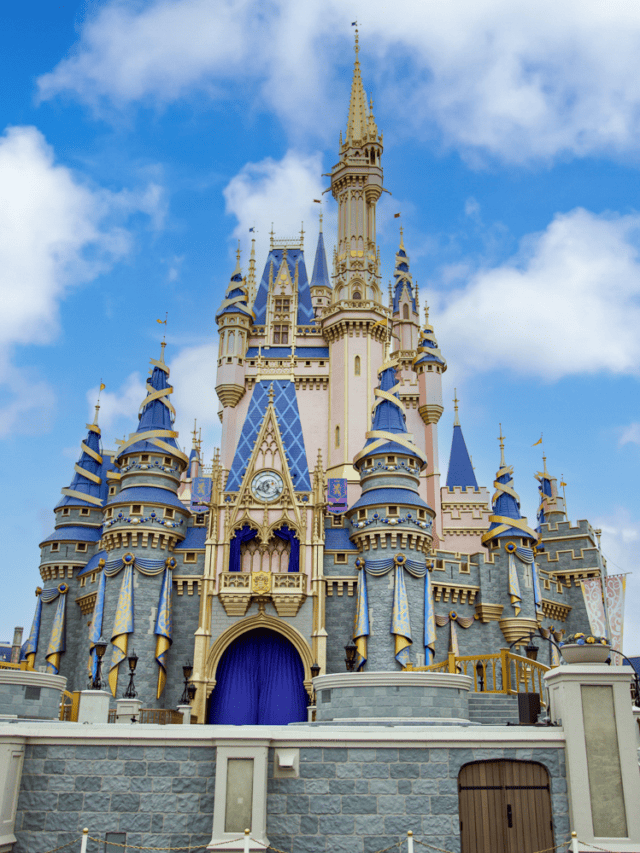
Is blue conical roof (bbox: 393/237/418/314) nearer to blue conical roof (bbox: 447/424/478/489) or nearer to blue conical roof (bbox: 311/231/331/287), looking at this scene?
blue conical roof (bbox: 311/231/331/287)

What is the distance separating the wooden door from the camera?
505 inches

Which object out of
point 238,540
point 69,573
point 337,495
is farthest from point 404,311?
point 69,573

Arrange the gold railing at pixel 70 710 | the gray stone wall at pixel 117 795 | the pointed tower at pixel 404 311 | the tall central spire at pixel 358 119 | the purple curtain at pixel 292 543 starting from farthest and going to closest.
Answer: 1. the pointed tower at pixel 404 311
2. the tall central spire at pixel 358 119
3. the purple curtain at pixel 292 543
4. the gold railing at pixel 70 710
5. the gray stone wall at pixel 117 795

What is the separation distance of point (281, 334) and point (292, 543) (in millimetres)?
16674

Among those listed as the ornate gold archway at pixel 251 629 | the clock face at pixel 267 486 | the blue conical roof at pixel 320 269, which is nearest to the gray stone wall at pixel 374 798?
the ornate gold archway at pixel 251 629

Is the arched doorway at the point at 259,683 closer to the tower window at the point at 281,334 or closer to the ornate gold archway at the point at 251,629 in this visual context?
the ornate gold archway at the point at 251,629

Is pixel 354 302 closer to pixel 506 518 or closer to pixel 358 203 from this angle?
pixel 358 203

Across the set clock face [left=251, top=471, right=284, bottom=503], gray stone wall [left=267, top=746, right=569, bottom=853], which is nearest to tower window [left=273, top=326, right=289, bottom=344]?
clock face [left=251, top=471, right=284, bottom=503]

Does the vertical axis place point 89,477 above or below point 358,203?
below

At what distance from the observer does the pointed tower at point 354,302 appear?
44.7 meters

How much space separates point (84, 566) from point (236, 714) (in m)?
11.8

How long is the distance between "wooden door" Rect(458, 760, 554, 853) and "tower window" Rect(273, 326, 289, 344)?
36.8m

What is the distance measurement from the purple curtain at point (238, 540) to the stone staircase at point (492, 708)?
14.7 m

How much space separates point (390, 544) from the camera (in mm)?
34312
